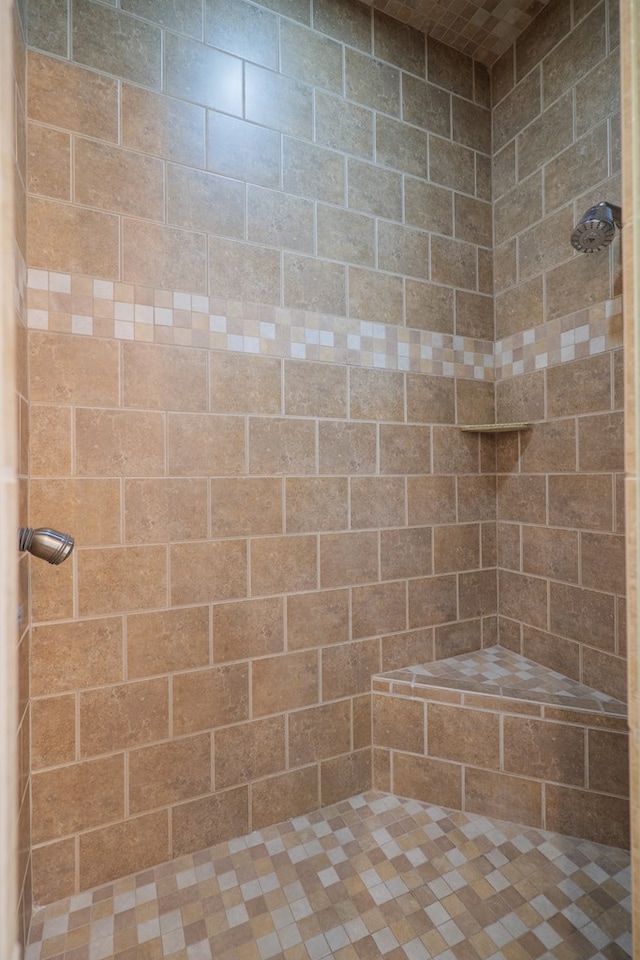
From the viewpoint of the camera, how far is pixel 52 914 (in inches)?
47.9

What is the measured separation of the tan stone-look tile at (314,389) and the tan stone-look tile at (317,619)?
0.64 meters

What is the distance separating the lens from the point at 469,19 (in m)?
1.78

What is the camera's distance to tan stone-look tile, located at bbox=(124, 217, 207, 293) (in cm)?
137

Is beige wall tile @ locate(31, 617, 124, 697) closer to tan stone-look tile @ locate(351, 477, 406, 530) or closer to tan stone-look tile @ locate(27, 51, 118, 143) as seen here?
tan stone-look tile @ locate(351, 477, 406, 530)

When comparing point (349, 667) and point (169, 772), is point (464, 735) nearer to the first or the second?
point (349, 667)

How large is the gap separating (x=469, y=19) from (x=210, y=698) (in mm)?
2646

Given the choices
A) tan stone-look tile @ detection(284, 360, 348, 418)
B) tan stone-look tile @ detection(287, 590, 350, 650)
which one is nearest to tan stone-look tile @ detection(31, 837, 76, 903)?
tan stone-look tile @ detection(287, 590, 350, 650)

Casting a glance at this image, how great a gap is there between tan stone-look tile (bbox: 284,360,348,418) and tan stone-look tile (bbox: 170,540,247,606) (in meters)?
0.51

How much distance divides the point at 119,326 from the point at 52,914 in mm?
1601

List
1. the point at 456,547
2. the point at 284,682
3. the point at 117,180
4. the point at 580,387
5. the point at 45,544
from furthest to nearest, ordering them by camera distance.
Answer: the point at 456,547, the point at 580,387, the point at 284,682, the point at 117,180, the point at 45,544

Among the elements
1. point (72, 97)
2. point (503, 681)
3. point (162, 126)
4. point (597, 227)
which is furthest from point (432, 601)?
point (72, 97)

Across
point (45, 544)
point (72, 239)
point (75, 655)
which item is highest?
point (72, 239)

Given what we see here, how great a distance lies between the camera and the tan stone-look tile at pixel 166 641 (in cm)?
136

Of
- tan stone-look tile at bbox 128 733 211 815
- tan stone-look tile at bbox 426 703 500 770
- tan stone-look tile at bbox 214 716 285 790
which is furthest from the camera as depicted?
tan stone-look tile at bbox 426 703 500 770
